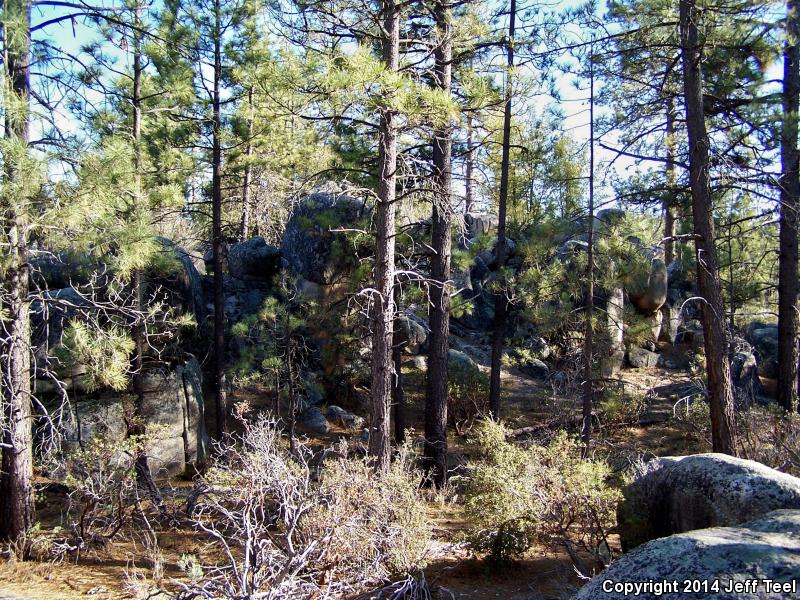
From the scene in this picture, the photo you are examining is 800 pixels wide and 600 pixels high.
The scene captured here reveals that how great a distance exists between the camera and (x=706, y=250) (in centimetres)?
891

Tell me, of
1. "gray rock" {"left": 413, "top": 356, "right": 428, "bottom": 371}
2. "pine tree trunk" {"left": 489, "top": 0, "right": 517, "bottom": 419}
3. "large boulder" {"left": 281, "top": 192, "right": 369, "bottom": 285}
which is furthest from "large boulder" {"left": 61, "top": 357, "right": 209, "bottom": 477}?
"gray rock" {"left": 413, "top": 356, "right": 428, "bottom": 371}

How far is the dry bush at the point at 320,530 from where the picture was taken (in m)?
5.31

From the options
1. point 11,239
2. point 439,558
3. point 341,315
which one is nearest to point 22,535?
point 11,239

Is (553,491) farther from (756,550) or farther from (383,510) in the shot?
(756,550)

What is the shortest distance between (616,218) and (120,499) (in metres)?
9.58

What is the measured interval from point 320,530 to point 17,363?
4653 mm

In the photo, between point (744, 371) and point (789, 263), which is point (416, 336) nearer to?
point (744, 371)

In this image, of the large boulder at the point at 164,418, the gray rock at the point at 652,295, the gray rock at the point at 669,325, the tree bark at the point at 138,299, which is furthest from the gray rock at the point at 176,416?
the gray rock at the point at 669,325

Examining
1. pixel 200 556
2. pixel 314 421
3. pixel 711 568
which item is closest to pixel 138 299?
pixel 200 556

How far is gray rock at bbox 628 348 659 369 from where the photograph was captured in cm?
1912

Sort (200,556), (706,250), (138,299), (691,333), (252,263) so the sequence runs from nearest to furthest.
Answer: (200,556), (706,250), (138,299), (252,263), (691,333)

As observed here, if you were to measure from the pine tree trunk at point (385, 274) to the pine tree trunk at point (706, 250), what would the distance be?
4.40m

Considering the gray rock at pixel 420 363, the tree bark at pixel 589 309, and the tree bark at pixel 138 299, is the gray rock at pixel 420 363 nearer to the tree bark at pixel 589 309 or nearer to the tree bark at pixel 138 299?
the tree bark at pixel 589 309

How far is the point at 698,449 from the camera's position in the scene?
1266 cm
